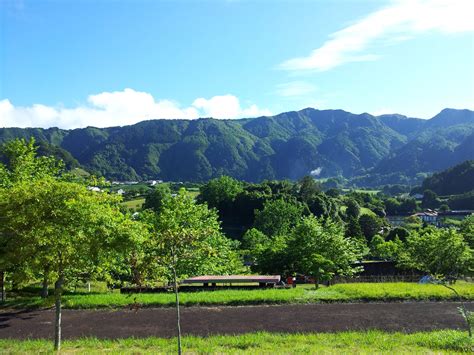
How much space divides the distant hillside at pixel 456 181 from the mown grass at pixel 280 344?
16564 centimetres

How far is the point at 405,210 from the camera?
140750 mm

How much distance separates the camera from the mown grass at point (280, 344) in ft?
41.8

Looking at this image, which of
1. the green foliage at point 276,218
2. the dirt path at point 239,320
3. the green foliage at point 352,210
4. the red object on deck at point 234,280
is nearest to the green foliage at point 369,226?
the green foliage at point 352,210

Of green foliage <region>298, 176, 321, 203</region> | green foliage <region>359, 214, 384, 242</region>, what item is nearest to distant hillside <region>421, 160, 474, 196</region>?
green foliage <region>298, 176, 321, 203</region>

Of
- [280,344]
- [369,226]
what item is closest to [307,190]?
[369,226]

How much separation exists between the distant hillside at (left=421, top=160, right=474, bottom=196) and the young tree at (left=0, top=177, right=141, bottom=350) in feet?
563

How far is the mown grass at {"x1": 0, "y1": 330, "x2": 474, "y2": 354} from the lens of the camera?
1273 cm

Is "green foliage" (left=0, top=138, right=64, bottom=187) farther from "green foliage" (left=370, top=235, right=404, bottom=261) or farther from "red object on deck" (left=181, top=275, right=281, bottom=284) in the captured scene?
"green foliage" (left=370, top=235, right=404, bottom=261)

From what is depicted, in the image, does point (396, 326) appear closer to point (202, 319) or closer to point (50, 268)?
point (202, 319)

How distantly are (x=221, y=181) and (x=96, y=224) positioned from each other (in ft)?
283

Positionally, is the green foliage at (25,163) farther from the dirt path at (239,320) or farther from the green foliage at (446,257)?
the green foliage at (446,257)

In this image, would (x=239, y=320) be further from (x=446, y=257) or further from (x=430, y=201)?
(x=430, y=201)

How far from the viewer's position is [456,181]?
165500 millimetres

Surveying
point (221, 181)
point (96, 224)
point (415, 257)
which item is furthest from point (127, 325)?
point (221, 181)
